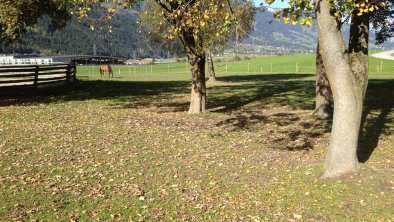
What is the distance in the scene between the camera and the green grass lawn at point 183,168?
315 inches

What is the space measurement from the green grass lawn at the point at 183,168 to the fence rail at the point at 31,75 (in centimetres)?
606

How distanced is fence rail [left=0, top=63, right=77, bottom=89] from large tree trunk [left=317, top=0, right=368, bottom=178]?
67.5 feet

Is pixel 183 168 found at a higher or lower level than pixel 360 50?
lower

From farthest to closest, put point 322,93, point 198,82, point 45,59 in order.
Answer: point 45,59
point 198,82
point 322,93

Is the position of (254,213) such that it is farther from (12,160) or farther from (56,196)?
(12,160)

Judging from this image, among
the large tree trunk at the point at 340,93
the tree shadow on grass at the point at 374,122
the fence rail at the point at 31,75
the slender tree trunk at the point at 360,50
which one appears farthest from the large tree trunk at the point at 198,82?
the fence rail at the point at 31,75

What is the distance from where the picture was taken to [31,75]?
26.0m

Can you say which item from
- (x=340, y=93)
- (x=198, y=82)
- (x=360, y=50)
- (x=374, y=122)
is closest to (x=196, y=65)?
(x=198, y=82)

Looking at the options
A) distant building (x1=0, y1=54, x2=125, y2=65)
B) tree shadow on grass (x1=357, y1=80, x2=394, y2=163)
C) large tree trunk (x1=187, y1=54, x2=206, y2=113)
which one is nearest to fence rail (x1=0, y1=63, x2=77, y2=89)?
large tree trunk (x1=187, y1=54, x2=206, y2=113)

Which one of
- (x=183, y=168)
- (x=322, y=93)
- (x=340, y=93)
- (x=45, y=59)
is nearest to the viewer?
(x=340, y=93)

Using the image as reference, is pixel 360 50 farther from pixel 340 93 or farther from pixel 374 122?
pixel 374 122

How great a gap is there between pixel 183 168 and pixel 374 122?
9.66 meters

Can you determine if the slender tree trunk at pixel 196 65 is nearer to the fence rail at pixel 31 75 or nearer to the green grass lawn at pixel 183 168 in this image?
the green grass lawn at pixel 183 168

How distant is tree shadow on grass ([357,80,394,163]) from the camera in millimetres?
12336
